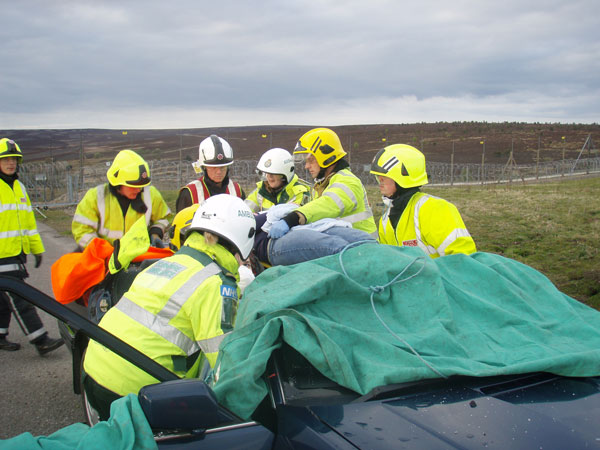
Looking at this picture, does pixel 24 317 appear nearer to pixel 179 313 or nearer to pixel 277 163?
pixel 277 163

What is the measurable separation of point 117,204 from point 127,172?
17.6 inches

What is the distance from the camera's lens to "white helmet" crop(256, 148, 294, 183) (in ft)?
18.0

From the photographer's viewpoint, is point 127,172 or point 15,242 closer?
point 127,172

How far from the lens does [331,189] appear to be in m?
4.21

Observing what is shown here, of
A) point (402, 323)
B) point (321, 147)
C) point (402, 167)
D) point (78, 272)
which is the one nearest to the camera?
point (402, 323)

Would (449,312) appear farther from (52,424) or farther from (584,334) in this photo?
(52,424)

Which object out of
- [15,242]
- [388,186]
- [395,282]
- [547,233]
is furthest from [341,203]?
[547,233]

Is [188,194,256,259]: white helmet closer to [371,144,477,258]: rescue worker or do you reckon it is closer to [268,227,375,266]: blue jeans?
[268,227,375,266]: blue jeans

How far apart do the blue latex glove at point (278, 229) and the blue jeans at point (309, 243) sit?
0.14 metres

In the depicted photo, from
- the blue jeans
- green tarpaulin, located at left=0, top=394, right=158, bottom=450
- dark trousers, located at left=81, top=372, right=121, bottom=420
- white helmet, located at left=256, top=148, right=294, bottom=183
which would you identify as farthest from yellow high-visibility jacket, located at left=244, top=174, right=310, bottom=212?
green tarpaulin, located at left=0, top=394, right=158, bottom=450

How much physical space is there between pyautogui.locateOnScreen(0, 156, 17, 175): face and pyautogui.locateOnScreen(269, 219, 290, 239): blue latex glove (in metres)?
4.21

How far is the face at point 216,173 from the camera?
5.84 metres

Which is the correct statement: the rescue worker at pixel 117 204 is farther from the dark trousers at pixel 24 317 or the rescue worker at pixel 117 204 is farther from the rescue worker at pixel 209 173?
the dark trousers at pixel 24 317

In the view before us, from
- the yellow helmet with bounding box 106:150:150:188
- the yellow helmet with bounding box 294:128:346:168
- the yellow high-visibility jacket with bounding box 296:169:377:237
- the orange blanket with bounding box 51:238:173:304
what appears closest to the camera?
the orange blanket with bounding box 51:238:173:304
